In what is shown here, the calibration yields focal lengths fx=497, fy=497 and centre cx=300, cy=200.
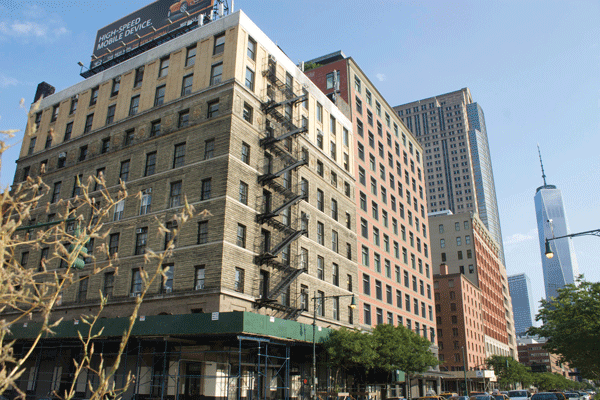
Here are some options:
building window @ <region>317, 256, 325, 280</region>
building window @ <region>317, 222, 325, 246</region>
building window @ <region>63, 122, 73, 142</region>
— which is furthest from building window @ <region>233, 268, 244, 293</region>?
building window @ <region>63, 122, 73, 142</region>

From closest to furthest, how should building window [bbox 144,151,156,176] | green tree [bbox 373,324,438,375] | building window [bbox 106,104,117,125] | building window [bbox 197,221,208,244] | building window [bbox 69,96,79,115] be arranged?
building window [bbox 197,221,208,244] < green tree [bbox 373,324,438,375] < building window [bbox 144,151,156,176] < building window [bbox 106,104,117,125] < building window [bbox 69,96,79,115]

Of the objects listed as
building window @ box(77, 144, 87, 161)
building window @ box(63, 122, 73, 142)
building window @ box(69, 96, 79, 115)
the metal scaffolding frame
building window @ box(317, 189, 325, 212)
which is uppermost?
building window @ box(69, 96, 79, 115)

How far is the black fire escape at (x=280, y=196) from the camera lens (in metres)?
39.8

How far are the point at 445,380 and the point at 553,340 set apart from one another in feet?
223

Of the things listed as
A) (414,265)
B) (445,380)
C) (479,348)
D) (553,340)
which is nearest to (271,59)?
(553,340)

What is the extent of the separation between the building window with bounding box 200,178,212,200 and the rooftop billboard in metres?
19.9

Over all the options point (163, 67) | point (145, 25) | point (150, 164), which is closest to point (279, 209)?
point (150, 164)

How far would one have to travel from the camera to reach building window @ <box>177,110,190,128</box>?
4278cm

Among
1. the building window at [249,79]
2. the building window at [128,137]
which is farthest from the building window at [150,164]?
the building window at [249,79]

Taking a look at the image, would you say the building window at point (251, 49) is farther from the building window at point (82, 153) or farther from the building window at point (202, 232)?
the building window at point (82, 153)

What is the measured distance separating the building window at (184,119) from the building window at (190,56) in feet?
15.9

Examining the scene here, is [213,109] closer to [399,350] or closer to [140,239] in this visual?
[140,239]

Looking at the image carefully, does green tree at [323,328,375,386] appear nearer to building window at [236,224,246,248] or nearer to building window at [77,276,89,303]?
building window at [236,224,246,248]

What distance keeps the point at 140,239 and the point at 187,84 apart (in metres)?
14.4
